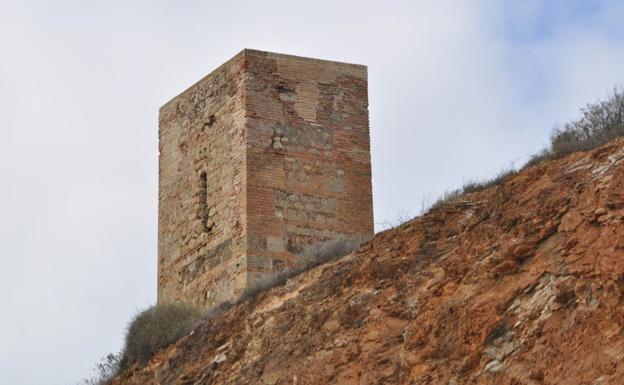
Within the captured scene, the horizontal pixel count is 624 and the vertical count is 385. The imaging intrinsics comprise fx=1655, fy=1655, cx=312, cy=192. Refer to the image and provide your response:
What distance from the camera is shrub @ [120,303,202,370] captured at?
20.1 m

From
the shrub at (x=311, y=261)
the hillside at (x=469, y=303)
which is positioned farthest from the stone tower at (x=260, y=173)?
the hillside at (x=469, y=303)

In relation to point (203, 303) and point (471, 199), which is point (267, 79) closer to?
point (203, 303)

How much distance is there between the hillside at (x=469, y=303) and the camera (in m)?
13.0

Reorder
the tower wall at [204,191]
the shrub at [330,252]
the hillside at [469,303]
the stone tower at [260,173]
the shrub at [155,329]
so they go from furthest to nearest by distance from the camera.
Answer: the tower wall at [204,191]
the stone tower at [260,173]
the shrub at [155,329]
the shrub at [330,252]
the hillside at [469,303]

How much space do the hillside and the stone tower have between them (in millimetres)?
2468

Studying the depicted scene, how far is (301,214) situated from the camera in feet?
70.8

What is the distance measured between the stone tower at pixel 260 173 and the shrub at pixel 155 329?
0.83m

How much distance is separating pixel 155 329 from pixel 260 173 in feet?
8.46

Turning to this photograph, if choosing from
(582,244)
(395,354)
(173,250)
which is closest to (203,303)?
(173,250)

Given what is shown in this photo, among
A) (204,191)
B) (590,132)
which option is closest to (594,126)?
(590,132)

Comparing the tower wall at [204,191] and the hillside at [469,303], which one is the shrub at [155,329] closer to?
the tower wall at [204,191]

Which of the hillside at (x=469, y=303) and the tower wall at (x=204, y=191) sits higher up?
the tower wall at (x=204, y=191)

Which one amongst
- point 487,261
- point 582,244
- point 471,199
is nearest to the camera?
point 582,244

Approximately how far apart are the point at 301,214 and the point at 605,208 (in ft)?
27.5
